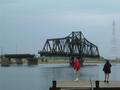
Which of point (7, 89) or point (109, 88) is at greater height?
point (109, 88)

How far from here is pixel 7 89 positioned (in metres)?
66.9

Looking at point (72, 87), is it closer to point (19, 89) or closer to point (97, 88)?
point (97, 88)

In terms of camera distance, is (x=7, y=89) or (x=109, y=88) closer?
(x=109, y=88)

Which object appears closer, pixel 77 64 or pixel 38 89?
pixel 77 64

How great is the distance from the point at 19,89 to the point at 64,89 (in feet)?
131

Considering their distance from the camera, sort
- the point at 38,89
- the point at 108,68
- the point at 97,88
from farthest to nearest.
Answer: the point at 38,89 → the point at 108,68 → the point at 97,88

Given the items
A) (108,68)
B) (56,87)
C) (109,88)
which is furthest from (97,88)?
(108,68)

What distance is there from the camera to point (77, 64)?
34.6 metres

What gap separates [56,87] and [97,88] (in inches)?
100

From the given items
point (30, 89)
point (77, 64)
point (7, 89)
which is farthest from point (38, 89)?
point (77, 64)

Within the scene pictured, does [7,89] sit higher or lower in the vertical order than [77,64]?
lower

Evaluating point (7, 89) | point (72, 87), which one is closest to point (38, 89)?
point (7, 89)

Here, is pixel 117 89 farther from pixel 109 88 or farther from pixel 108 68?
pixel 108 68

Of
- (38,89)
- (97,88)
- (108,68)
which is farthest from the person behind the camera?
(38,89)
